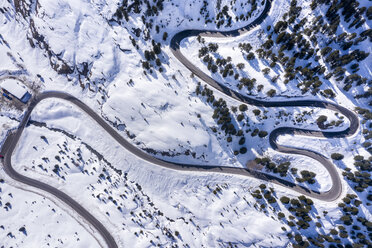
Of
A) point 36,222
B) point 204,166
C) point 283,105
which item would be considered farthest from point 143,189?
point 283,105

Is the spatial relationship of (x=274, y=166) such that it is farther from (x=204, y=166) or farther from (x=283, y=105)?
(x=204, y=166)

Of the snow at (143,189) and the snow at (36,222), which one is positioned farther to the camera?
the snow at (143,189)

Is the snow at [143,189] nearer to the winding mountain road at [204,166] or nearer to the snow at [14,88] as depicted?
the winding mountain road at [204,166]

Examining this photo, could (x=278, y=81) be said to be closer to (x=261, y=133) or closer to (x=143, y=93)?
(x=261, y=133)

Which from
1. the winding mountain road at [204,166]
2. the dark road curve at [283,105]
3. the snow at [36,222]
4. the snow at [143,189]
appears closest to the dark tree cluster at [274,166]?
the winding mountain road at [204,166]

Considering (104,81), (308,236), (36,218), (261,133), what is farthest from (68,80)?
(308,236)
